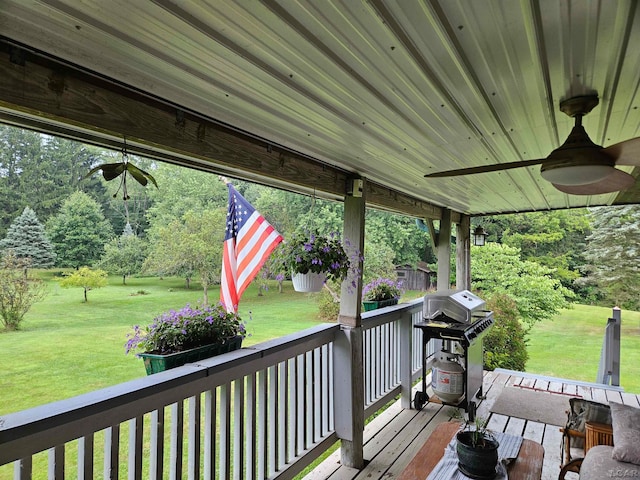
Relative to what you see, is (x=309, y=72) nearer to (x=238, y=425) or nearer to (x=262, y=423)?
(x=238, y=425)

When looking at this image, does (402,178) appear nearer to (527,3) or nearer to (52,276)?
(527,3)

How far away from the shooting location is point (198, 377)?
1.87 meters

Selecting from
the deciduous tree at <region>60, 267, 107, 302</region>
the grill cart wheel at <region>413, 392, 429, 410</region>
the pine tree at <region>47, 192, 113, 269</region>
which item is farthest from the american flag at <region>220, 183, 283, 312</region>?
the deciduous tree at <region>60, 267, 107, 302</region>

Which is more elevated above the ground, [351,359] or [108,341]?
[351,359]

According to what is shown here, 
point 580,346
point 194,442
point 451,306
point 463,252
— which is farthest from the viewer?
point 580,346

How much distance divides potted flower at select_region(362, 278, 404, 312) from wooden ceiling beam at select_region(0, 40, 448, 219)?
195cm

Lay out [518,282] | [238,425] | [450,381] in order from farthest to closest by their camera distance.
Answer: [518,282]
[450,381]
[238,425]

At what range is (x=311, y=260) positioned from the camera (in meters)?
2.46

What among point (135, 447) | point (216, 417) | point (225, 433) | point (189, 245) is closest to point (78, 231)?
point (189, 245)

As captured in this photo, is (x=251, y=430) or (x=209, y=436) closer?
(x=209, y=436)

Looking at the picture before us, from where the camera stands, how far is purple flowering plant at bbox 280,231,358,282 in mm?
2465

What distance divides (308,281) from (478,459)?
1370 millimetres

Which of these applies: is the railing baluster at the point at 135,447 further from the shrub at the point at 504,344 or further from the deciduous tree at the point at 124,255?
the shrub at the point at 504,344

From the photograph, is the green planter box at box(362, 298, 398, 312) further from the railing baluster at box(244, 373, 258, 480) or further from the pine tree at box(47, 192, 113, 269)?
the pine tree at box(47, 192, 113, 269)
